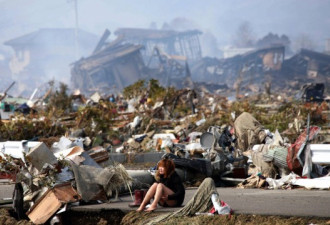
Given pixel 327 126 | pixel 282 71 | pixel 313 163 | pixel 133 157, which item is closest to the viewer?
pixel 313 163

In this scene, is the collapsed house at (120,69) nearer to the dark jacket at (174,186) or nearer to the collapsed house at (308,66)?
the collapsed house at (308,66)

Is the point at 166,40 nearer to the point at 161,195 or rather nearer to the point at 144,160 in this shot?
the point at 144,160

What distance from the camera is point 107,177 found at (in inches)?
331

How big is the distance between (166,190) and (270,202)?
124cm

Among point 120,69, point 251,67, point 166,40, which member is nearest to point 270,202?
point 251,67

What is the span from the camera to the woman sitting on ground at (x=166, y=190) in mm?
7605

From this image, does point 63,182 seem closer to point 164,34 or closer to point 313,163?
point 313,163

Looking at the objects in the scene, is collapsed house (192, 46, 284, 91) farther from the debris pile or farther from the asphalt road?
the asphalt road

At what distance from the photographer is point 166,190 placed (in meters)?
7.66

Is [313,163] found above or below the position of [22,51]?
above

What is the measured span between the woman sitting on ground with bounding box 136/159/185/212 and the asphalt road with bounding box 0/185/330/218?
0.13 meters

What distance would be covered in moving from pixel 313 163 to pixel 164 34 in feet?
599

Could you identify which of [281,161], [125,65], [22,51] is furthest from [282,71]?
[281,161]

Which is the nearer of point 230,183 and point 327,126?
point 230,183
